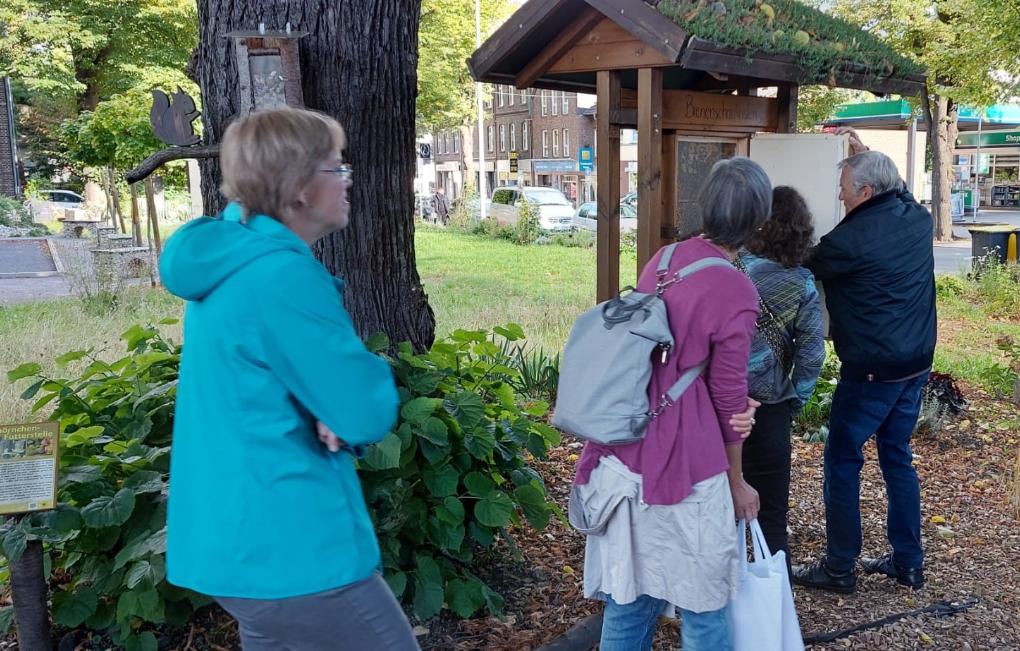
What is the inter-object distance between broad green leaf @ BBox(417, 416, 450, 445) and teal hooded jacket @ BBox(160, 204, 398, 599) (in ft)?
4.33

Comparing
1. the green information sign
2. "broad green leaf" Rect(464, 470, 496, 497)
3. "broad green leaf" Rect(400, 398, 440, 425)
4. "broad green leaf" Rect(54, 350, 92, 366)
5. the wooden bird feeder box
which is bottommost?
"broad green leaf" Rect(464, 470, 496, 497)

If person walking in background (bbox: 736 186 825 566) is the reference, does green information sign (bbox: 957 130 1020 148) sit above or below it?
above

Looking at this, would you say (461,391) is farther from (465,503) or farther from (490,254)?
(490,254)

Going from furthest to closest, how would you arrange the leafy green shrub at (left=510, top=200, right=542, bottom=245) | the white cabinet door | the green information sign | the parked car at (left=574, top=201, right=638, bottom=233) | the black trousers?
the green information sign
the parked car at (left=574, top=201, right=638, bottom=233)
the leafy green shrub at (left=510, top=200, right=542, bottom=245)
the white cabinet door
the black trousers

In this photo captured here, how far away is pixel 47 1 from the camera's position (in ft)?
88.1

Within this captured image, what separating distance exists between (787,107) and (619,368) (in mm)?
3475

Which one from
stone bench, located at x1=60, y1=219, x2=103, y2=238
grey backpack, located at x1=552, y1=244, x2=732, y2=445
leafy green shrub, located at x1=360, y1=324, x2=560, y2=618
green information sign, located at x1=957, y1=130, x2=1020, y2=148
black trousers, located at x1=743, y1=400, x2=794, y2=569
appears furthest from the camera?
green information sign, located at x1=957, y1=130, x2=1020, y2=148

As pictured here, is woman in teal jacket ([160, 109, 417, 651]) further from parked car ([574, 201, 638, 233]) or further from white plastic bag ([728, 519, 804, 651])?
parked car ([574, 201, 638, 233])

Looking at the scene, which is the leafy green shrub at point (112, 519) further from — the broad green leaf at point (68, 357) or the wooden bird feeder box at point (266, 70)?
the wooden bird feeder box at point (266, 70)

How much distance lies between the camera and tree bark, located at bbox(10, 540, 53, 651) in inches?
105

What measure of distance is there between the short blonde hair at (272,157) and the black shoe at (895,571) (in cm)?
324

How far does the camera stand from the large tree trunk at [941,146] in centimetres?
2045

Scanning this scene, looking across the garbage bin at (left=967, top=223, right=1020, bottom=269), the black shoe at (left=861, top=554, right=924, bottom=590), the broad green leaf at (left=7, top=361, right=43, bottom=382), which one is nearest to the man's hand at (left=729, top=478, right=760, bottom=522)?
the black shoe at (left=861, top=554, right=924, bottom=590)

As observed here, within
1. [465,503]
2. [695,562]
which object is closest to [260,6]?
[465,503]
